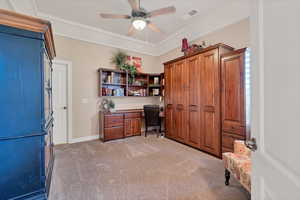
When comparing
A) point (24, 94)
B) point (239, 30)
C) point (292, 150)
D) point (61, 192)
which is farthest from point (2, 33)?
point (239, 30)

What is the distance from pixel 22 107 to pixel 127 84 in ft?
10.7

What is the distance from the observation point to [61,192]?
76.2 inches

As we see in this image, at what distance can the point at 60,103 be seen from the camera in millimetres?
3891

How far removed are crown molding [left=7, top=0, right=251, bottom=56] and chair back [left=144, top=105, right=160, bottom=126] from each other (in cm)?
212

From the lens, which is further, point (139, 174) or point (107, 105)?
point (107, 105)

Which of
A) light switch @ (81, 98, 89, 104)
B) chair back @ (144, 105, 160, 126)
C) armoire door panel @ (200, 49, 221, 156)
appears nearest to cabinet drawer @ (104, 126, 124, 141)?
chair back @ (144, 105, 160, 126)

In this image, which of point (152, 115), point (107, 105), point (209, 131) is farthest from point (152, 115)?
point (209, 131)

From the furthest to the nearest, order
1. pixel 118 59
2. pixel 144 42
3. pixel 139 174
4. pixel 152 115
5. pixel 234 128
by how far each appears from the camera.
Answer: pixel 144 42
pixel 118 59
pixel 152 115
pixel 234 128
pixel 139 174

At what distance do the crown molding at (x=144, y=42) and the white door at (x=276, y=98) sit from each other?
9.60 ft

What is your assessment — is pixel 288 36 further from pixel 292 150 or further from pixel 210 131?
pixel 210 131

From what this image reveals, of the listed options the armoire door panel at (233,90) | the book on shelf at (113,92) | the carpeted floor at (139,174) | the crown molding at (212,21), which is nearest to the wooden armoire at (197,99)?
the armoire door panel at (233,90)

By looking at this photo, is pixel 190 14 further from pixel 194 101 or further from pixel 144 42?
pixel 194 101

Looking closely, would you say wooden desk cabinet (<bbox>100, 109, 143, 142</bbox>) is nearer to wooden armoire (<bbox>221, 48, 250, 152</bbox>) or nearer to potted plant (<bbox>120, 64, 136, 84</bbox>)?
potted plant (<bbox>120, 64, 136, 84</bbox>)

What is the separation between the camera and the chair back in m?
4.50
